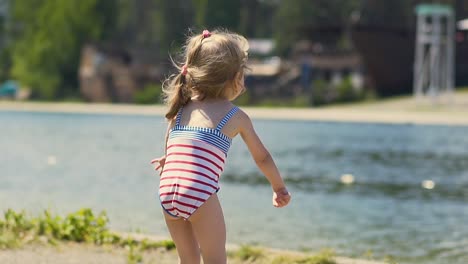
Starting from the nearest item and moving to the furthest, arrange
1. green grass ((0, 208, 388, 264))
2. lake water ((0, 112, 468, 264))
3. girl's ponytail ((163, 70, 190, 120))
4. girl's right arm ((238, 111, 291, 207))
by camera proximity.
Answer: girl's right arm ((238, 111, 291, 207))
girl's ponytail ((163, 70, 190, 120))
green grass ((0, 208, 388, 264))
lake water ((0, 112, 468, 264))

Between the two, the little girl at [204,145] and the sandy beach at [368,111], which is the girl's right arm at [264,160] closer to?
the little girl at [204,145]

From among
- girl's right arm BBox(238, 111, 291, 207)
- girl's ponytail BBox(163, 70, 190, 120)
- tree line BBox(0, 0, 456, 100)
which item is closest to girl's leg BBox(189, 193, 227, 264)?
girl's right arm BBox(238, 111, 291, 207)

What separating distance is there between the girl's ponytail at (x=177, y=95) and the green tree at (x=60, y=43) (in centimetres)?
5567

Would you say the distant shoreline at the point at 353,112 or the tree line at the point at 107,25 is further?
the tree line at the point at 107,25

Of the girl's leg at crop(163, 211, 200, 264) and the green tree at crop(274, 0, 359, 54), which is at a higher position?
the girl's leg at crop(163, 211, 200, 264)

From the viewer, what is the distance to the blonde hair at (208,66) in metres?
3.94

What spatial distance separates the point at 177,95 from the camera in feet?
13.4

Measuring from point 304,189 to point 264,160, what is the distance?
385 inches

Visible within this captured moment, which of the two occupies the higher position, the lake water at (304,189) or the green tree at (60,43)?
the lake water at (304,189)

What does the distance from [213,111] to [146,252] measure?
253cm

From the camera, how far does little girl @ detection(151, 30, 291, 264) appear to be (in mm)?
3891

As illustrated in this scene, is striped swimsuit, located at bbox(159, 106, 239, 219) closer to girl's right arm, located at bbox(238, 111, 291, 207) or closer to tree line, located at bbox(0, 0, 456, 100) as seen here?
girl's right arm, located at bbox(238, 111, 291, 207)

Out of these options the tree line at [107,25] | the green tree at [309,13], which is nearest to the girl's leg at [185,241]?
the tree line at [107,25]

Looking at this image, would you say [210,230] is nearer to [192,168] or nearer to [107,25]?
[192,168]
